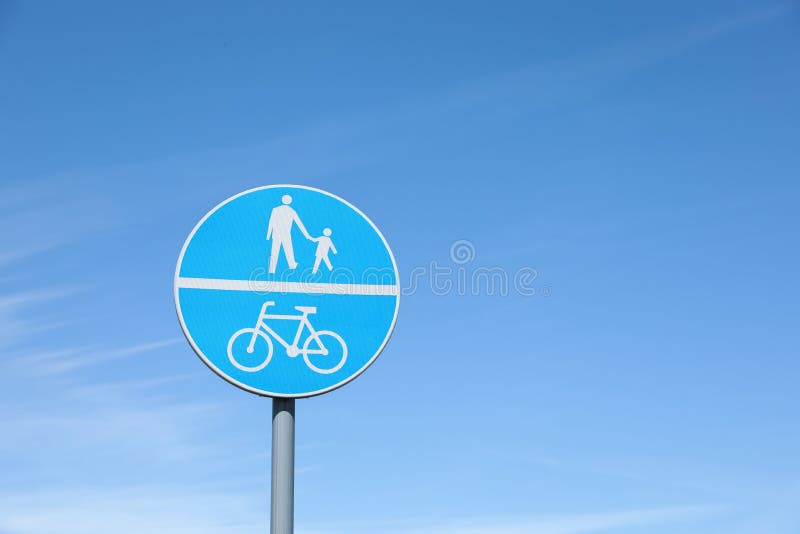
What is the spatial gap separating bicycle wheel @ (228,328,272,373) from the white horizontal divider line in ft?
0.79

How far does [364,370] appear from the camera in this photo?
16.9 feet

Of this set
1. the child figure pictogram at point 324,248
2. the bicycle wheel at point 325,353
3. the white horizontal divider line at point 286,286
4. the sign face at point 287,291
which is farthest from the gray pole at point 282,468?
the child figure pictogram at point 324,248

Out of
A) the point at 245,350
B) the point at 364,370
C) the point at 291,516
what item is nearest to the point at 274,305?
the point at 245,350

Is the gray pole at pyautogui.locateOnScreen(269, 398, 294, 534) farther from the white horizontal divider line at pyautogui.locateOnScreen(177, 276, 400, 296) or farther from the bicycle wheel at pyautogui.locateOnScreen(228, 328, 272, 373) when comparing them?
the white horizontal divider line at pyautogui.locateOnScreen(177, 276, 400, 296)

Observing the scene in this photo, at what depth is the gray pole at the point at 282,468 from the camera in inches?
194

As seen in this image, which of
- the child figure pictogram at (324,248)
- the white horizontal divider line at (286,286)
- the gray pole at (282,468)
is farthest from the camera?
the child figure pictogram at (324,248)

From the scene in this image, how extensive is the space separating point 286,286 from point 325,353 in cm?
41

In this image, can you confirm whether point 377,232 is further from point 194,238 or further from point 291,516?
point 291,516

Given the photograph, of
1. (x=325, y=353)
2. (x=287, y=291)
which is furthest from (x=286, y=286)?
(x=325, y=353)

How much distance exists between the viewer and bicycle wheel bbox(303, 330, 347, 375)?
199 inches

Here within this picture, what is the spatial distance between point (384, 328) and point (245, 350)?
30.2 inches

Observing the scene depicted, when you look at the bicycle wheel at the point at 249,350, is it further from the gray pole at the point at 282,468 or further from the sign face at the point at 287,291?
the gray pole at the point at 282,468

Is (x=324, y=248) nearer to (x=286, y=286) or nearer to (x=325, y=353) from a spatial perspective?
(x=286, y=286)

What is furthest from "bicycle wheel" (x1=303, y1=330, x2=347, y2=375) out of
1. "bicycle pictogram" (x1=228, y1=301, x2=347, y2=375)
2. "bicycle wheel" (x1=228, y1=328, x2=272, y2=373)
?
"bicycle wheel" (x1=228, y1=328, x2=272, y2=373)
